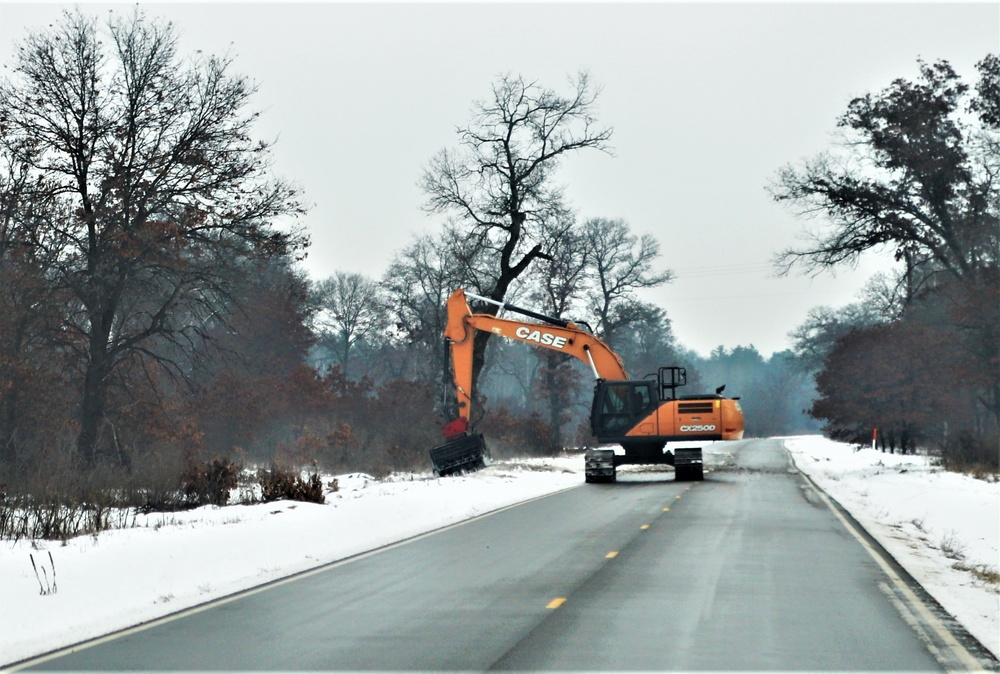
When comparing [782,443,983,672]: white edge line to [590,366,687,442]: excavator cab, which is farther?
[590,366,687,442]: excavator cab


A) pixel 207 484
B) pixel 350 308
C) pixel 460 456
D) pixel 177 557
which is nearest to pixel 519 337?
pixel 460 456

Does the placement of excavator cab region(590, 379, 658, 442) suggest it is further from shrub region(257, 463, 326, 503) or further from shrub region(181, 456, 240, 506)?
shrub region(181, 456, 240, 506)

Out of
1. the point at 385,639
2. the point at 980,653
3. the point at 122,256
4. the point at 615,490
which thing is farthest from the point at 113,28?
the point at 980,653

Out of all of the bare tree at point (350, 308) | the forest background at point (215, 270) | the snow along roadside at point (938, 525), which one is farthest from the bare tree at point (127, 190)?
the bare tree at point (350, 308)

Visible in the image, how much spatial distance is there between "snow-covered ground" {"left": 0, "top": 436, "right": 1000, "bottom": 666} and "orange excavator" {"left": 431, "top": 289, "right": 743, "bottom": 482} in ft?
16.0

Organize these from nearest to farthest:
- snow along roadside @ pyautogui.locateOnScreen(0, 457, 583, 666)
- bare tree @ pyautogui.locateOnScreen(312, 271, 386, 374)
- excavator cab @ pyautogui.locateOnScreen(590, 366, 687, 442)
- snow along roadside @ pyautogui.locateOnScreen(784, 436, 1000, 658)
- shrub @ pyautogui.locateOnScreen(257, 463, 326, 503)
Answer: snow along roadside @ pyautogui.locateOnScreen(0, 457, 583, 666)
snow along roadside @ pyautogui.locateOnScreen(784, 436, 1000, 658)
shrub @ pyautogui.locateOnScreen(257, 463, 326, 503)
excavator cab @ pyautogui.locateOnScreen(590, 366, 687, 442)
bare tree @ pyautogui.locateOnScreen(312, 271, 386, 374)

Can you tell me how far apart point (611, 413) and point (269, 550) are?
2034 cm

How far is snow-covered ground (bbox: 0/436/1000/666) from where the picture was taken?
35.9 ft

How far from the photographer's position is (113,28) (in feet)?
104

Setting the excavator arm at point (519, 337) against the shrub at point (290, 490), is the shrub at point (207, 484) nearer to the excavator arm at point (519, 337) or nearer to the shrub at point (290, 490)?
the shrub at point (290, 490)

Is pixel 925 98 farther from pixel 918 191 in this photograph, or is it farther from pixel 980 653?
pixel 980 653

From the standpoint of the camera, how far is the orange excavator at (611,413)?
34156 millimetres

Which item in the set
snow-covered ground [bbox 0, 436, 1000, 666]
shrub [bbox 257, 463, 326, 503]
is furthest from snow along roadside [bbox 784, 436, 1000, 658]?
shrub [bbox 257, 463, 326, 503]

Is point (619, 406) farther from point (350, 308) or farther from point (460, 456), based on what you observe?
point (350, 308)
